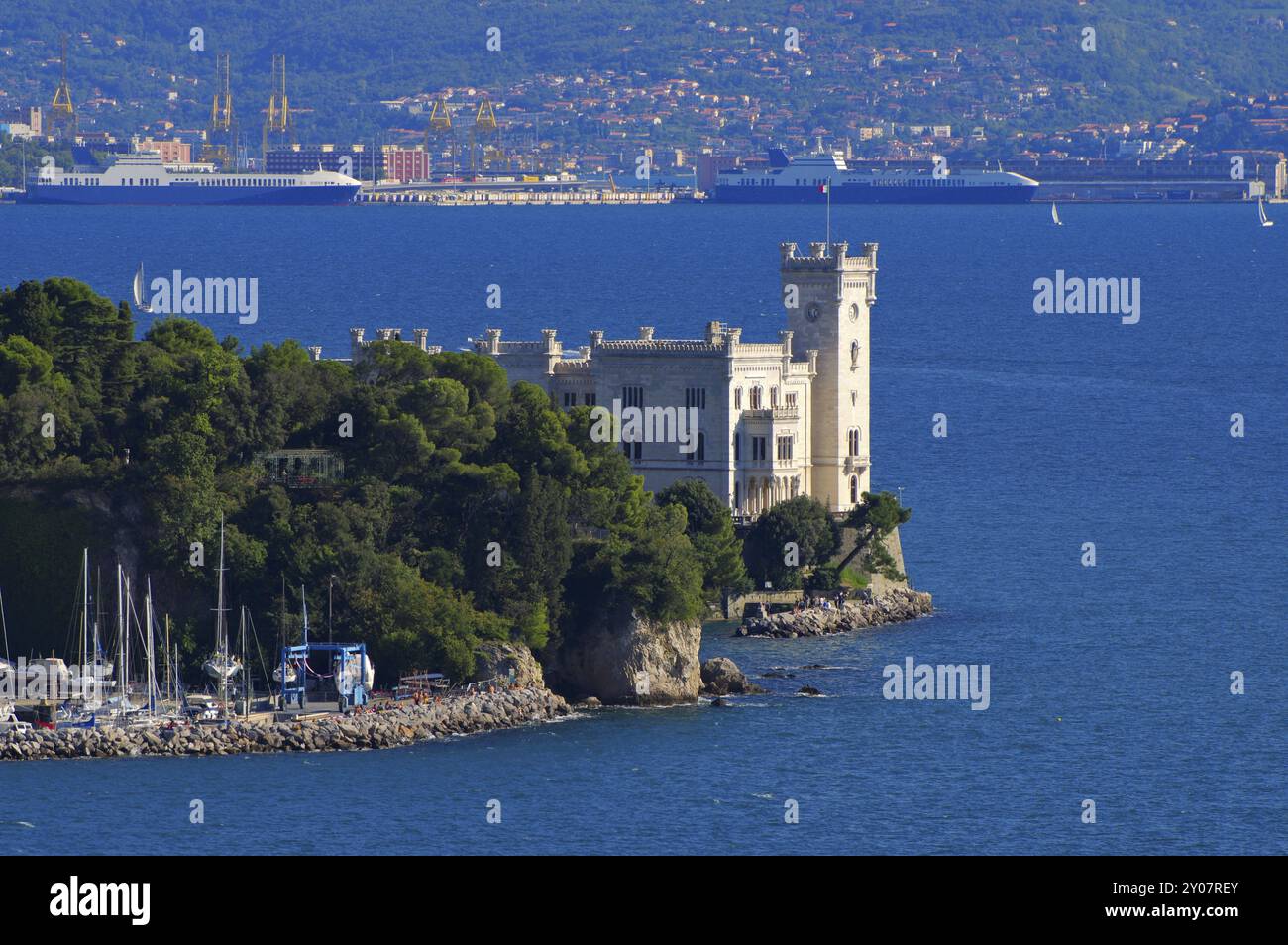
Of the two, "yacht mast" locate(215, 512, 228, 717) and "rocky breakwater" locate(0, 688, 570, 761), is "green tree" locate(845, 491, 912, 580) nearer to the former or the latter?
"rocky breakwater" locate(0, 688, 570, 761)

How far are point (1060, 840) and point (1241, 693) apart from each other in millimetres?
18657

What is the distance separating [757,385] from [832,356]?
4.48m

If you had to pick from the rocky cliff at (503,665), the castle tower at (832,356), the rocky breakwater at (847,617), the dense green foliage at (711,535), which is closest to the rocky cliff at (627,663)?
the rocky cliff at (503,665)

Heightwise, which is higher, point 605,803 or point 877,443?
point 877,443

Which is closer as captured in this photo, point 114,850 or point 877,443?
point 114,850

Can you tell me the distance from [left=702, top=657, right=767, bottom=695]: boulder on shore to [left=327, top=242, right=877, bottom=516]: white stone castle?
15.8 meters

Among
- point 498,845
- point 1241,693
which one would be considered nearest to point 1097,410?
point 1241,693

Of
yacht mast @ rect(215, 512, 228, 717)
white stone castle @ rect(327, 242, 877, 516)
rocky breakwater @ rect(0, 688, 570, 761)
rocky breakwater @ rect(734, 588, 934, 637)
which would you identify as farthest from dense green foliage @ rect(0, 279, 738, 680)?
white stone castle @ rect(327, 242, 877, 516)

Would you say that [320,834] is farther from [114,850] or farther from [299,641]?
[299,641]

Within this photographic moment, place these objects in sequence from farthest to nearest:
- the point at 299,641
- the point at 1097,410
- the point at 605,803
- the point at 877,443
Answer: the point at 1097,410 → the point at 877,443 → the point at 299,641 → the point at 605,803

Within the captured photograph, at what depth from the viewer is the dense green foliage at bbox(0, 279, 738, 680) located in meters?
67.8

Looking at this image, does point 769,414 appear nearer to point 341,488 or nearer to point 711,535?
point 711,535

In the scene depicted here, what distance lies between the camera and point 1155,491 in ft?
379

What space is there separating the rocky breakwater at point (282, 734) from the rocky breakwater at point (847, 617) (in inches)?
677
